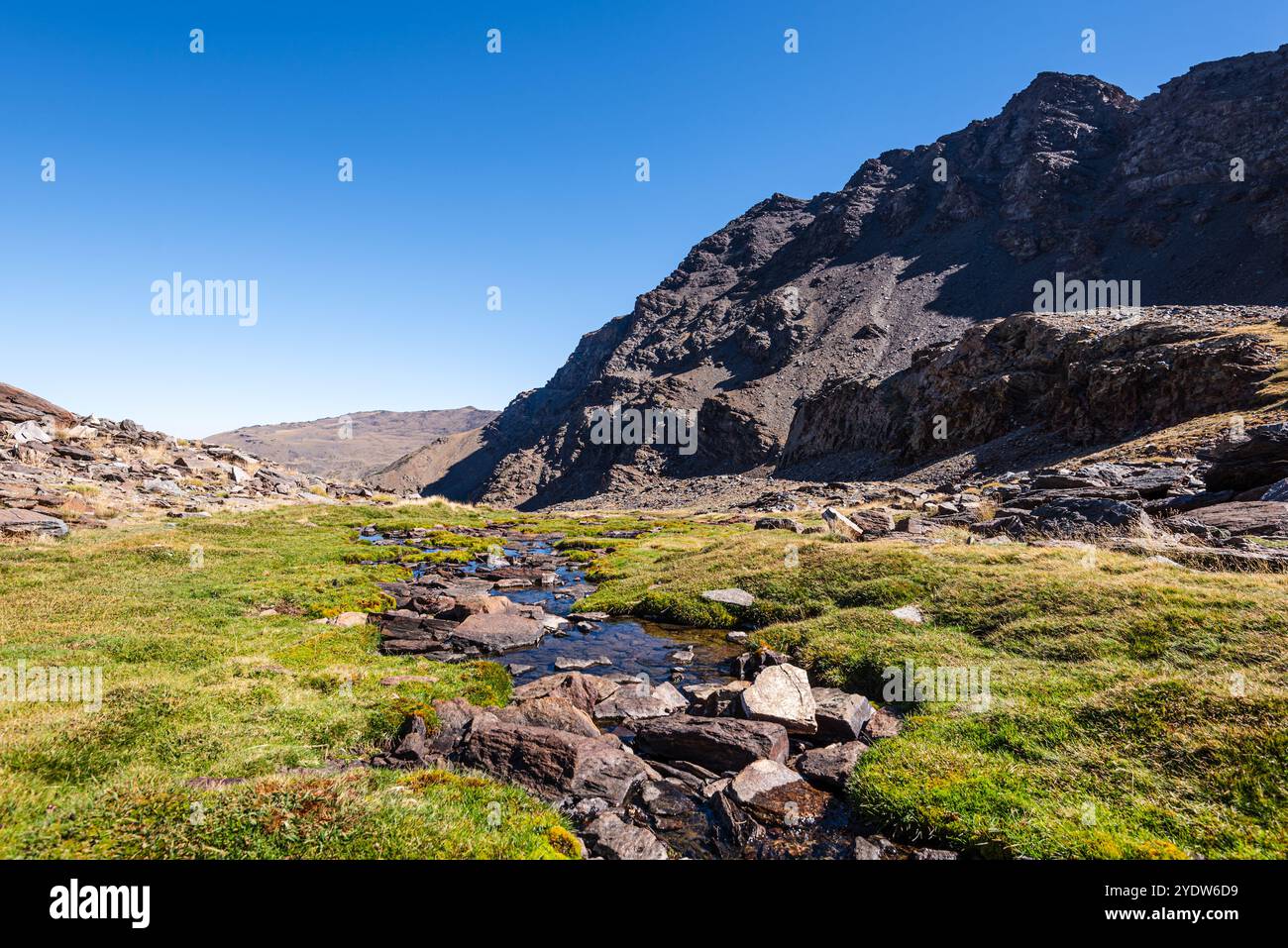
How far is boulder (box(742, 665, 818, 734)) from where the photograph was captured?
41.9ft

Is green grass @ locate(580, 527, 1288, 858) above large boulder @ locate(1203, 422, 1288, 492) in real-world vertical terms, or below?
below

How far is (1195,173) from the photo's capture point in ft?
542

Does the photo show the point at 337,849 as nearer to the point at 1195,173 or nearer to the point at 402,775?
the point at 402,775

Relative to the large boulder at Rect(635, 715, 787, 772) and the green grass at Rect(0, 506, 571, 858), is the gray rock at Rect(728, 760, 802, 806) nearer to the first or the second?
the large boulder at Rect(635, 715, 787, 772)

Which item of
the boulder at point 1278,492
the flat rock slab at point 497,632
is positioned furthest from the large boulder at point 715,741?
the boulder at point 1278,492

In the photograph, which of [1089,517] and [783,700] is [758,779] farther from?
[1089,517]

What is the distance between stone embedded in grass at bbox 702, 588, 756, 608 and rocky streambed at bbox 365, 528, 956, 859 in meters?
3.37

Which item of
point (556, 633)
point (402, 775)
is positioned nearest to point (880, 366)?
point (556, 633)

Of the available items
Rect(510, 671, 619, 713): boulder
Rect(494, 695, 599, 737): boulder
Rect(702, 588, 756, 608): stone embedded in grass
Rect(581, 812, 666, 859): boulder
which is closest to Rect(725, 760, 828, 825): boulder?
Rect(581, 812, 666, 859): boulder

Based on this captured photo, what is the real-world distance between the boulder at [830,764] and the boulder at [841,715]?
498 millimetres

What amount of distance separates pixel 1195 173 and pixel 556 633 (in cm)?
23623

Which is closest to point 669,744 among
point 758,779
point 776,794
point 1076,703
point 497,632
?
point 758,779

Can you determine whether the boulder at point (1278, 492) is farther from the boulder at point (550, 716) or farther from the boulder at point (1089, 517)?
the boulder at point (550, 716)

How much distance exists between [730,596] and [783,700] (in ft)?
34.8
